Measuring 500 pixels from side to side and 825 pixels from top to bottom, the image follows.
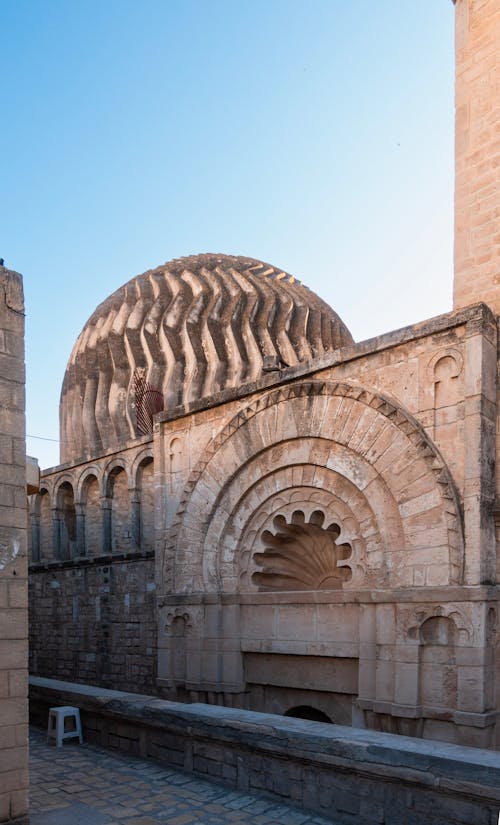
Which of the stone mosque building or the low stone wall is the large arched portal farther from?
the low stone wall

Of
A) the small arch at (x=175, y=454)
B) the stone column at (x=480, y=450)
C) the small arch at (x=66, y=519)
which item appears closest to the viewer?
the stone column at (x=480, y=450)

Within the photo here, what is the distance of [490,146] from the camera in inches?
301

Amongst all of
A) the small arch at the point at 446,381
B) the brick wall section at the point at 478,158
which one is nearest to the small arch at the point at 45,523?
the small arch at the point at 446,381

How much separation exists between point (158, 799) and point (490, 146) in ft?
23.5

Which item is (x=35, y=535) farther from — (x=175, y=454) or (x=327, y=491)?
(x=327, y=491)

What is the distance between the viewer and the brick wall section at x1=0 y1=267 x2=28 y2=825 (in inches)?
195

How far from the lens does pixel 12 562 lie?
16.7 feet

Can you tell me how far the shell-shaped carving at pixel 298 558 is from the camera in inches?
348

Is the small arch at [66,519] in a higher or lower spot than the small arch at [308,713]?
higher

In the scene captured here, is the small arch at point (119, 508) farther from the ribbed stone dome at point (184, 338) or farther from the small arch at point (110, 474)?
the ribbed stone dome at point (184, 338)

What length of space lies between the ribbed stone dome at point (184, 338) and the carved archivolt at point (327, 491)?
3902mm

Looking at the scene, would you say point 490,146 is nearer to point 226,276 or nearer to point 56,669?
point 226,276

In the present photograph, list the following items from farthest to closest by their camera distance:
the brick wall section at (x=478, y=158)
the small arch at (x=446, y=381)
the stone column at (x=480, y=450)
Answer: the brick wall section at (x=478, y=158), the small arch at (x=446, y=381), the stone column at (x=480, y=450)

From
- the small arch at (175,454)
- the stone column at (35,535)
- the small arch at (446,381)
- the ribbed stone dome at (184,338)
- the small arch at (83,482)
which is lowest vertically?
the stone column at (35,535)
